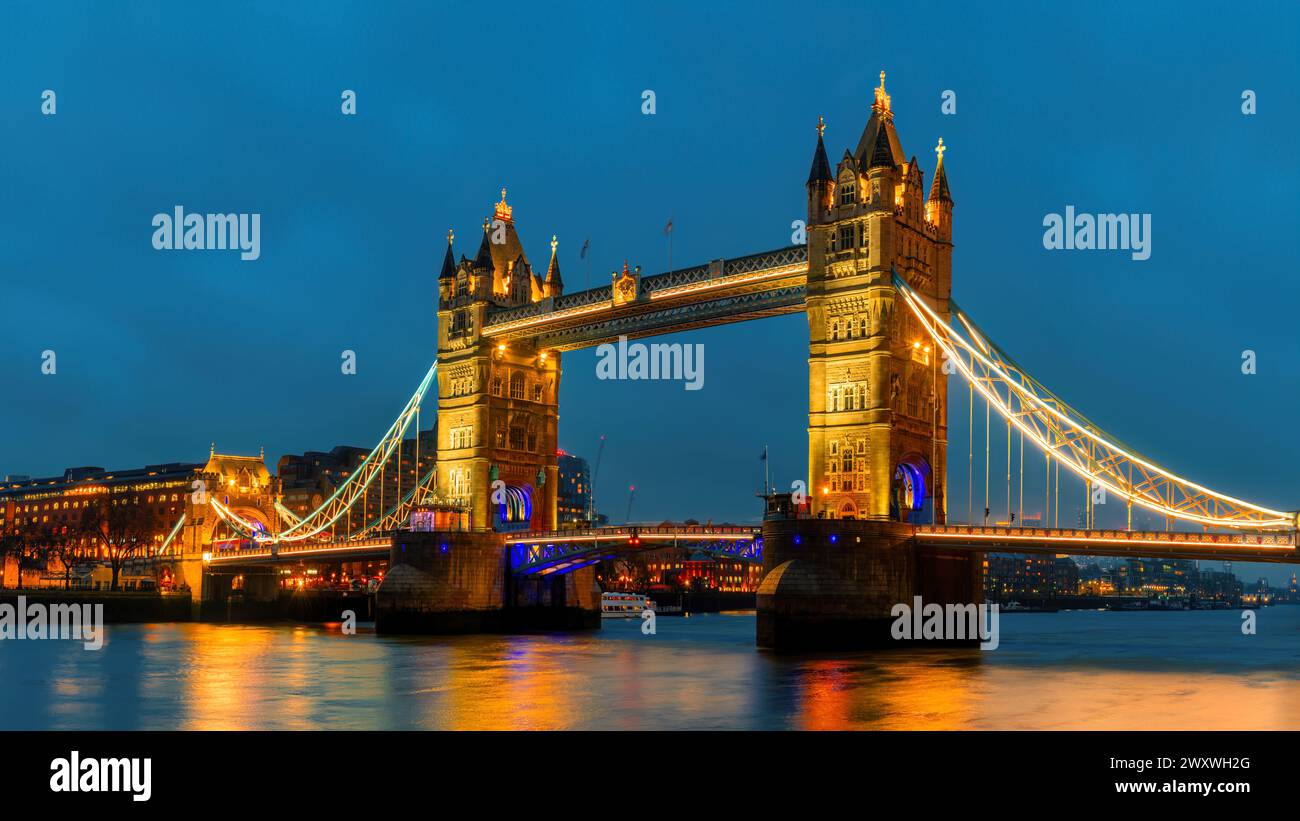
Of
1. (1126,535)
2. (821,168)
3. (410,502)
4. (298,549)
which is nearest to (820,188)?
(821,168)

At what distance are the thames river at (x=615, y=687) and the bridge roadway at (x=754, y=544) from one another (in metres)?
5.35

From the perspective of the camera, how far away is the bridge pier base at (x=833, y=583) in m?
62.7

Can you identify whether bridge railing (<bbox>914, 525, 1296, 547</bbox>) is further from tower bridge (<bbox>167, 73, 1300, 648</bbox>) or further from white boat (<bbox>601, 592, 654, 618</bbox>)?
white boat (<bbox>601, 592, 654, 618</bbox>)

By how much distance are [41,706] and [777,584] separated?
1279 inches

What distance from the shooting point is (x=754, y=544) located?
73875 mm

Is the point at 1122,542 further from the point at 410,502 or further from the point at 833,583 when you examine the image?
the point at 410,502

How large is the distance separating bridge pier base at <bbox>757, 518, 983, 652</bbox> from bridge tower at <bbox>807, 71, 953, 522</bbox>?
8.31ft

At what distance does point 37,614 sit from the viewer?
355 ft

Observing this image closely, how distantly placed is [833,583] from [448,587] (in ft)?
98.9

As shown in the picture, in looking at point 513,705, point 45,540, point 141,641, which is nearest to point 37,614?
point 141,641
